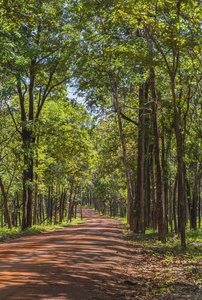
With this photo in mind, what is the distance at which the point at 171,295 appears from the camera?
603 centimetres

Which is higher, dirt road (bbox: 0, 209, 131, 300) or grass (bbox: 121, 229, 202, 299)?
dirt road (bbox: 0, 209, 131, 300)

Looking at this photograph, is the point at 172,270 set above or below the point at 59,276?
below

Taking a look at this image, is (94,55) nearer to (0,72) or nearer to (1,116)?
(0,72)

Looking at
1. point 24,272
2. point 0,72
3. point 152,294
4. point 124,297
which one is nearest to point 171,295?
point 152,294

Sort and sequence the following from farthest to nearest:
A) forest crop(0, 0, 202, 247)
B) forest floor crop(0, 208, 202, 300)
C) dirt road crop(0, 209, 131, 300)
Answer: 1. forest crop(0, 0, 202, 247)
2. forest floor crop(0, 208, 202, 300)
3. dirt road crop(0, 209, 131, 300)

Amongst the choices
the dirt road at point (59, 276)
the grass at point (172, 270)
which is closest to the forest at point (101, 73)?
the grass at point (172, 270)

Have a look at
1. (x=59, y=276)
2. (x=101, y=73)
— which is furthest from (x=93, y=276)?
(x=101, y=73)

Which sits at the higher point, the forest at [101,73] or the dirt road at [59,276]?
the forest at [101,73]

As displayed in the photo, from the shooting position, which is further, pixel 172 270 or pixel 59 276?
pixel 172 270

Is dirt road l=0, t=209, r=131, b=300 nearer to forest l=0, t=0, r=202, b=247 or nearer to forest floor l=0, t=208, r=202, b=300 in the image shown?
forest floor l=0, t=208, r=202, b=300

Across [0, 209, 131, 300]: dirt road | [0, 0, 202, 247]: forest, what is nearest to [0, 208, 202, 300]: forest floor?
[0, 209, 131, 300]: dirt road

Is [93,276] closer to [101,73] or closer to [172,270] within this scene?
[172,270]

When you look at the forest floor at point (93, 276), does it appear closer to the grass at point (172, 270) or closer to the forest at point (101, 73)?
the grass at point (172, 270)

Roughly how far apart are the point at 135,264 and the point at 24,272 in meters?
4.09
